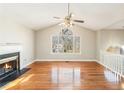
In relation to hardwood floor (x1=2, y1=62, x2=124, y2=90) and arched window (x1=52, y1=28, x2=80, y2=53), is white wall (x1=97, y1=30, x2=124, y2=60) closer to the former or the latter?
arched window (x1=52, y1=28, x2=80, y2=53)

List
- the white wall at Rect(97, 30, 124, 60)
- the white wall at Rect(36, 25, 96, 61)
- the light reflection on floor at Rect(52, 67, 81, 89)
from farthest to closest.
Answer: the white wall at Rect(36, 25, 96, 61), the white wall at Rect(97, 30, 124, 60), the light reflection on floor at Rect(52, 67, 81, 89)

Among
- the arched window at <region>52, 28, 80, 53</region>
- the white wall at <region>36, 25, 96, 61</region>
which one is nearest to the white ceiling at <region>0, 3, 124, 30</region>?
the white wall at <region>36, 25, 96, 61</region>

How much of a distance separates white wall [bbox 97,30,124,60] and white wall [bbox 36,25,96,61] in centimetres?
75

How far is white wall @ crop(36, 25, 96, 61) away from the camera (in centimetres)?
723

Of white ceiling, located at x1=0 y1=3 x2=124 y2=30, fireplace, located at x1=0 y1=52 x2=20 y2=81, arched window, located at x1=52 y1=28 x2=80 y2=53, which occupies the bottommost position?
fireplace, located at x1=0 y1=52 x2=20 y2=81

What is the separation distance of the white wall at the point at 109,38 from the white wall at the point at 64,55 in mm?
750

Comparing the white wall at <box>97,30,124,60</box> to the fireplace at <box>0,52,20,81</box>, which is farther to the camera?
the white wall at <box>97,30,124,60</box>

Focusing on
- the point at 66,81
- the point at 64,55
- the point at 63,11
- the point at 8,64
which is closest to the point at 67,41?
the point at 64,55

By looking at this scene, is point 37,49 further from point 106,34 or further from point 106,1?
point 106,1

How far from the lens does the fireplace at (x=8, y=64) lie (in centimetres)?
351

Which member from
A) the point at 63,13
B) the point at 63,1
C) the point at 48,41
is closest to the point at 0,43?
the point at 63,13

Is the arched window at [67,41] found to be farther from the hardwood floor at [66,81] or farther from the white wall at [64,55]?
the hardwood floor at [66,81]

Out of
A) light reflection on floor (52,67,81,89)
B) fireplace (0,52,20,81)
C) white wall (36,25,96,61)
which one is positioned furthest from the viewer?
white wall (36,25,96,61)

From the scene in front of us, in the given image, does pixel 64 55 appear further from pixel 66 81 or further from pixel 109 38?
pixel 66 81
